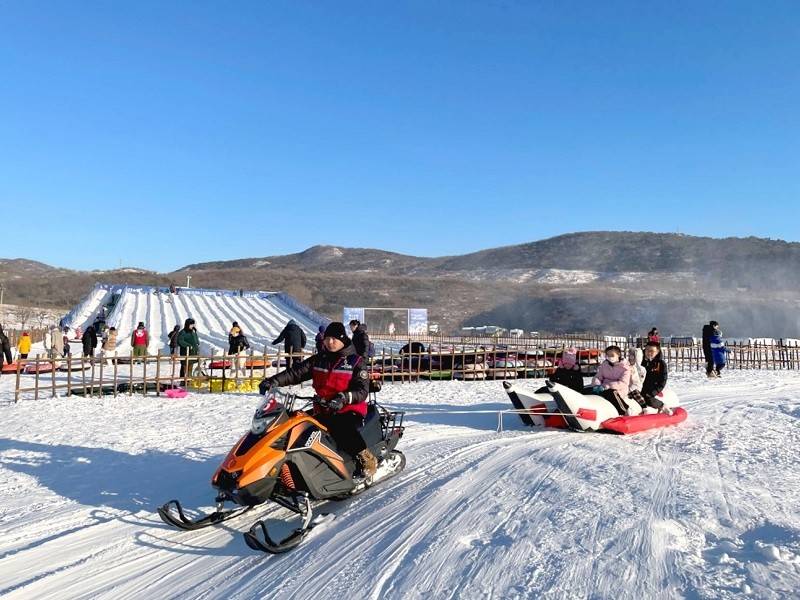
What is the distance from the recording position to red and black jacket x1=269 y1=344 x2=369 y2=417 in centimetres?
576

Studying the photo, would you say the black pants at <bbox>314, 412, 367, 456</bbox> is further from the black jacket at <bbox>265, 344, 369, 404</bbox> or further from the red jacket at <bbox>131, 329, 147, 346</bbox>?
the red jacket at <bbox>131, 329, 147, 346</bbox>

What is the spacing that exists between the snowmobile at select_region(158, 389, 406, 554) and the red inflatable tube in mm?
4493

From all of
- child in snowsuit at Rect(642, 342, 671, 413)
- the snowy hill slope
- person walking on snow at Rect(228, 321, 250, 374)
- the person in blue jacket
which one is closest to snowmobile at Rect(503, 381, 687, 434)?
child in snowsuit at Rect(642, 342, 671, 413)

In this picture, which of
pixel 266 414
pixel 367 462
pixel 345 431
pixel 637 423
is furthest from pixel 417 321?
pixel 266 414

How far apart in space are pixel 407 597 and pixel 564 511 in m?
1.80

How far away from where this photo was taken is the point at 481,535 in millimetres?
4629

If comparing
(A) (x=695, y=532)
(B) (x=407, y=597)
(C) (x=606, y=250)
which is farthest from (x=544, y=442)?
(C) (x=606, y=250)

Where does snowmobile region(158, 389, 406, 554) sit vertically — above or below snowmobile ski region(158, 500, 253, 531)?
above

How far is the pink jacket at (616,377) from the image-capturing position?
9664mm

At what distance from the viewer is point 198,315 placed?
4075cm

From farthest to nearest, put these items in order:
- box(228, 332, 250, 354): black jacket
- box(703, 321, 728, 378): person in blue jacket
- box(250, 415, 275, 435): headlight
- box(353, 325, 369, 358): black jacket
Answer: box(703, 321, 728, 378): person in blue jacket < box(228, 332, 250, 354): black jacket < box(353, 325, 369, 358): black jacket < box(250, 415, 275, 435): headlight

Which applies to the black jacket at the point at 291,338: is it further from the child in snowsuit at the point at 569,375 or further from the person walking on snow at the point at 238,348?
the child in snowsuit at the point at 569,375

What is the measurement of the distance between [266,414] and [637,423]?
234 inches

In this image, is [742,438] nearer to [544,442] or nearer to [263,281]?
[544,442]
